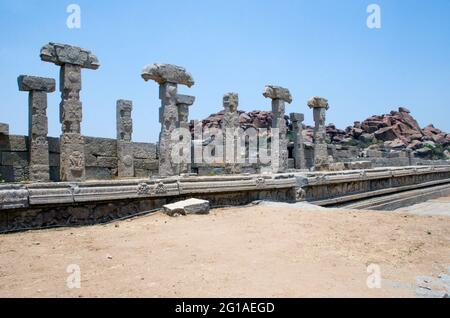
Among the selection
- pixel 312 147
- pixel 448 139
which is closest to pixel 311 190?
pixel 312 147

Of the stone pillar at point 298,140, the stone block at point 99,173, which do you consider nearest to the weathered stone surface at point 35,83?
the stone block at point 99,173

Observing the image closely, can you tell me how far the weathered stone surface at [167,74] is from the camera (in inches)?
458

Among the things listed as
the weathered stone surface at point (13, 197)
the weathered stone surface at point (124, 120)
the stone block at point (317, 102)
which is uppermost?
the stone block at point (317, 102)

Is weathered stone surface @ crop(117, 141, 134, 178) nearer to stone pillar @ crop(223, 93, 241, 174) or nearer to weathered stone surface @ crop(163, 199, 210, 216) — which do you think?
stone pillar @ crop(223, 93, 241, 174)

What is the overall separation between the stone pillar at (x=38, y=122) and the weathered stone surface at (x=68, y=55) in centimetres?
128

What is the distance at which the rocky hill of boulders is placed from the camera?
39531 millimetres

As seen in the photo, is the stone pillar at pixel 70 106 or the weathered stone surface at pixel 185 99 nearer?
the stone pillar at pixel 70 106

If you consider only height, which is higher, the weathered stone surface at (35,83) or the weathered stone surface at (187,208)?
the weathered stone surface at (35,83)

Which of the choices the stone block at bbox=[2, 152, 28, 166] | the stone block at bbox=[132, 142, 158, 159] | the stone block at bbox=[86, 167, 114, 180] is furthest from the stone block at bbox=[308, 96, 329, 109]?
the stone block at bbox=[2, 152, 28, 166]

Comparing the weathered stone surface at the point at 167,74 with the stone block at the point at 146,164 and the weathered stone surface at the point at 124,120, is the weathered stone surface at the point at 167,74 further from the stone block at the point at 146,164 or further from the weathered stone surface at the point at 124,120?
the weathered stone surface at the point at 124,120

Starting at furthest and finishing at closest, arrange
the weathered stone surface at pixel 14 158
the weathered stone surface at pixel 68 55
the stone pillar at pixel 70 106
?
the weathered stone surface at pixel 14 158 < the stone pillar at pixel 70 106 < the weathered stone surface at pixel 68 55

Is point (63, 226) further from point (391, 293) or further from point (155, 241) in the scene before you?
point (391, 293)

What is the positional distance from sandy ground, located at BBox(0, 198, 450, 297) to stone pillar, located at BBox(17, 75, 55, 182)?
6.03 m

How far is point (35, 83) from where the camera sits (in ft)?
37.0
